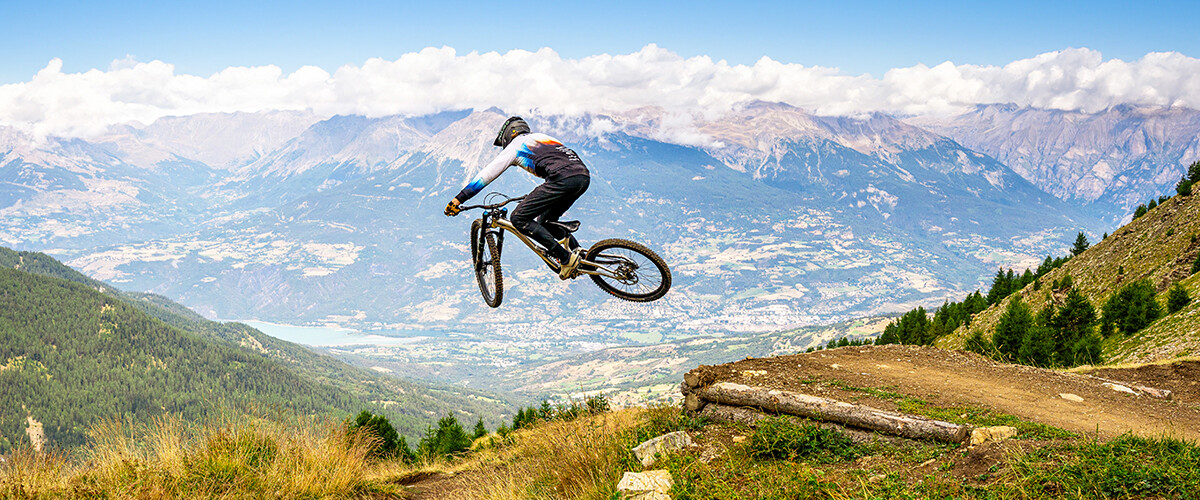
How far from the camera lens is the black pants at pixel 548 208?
1066 cm

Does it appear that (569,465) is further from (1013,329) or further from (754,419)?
(1013,329)

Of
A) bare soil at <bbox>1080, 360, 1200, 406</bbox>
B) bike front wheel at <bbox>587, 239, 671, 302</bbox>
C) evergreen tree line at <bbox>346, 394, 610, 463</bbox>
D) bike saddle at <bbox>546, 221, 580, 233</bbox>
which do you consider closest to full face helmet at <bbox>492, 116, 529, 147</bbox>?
bike saddle at <bbox>546, 221, 580, 233</bbox>

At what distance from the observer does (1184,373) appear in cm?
1458

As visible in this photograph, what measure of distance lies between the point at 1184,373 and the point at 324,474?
703 inches

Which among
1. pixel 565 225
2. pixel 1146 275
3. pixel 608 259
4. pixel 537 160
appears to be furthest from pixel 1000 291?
pixel 537 160

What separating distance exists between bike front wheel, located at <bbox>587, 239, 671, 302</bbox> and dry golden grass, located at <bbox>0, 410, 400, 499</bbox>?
215 inches

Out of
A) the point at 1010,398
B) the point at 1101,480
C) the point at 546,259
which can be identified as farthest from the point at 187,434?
the point at 1010,398

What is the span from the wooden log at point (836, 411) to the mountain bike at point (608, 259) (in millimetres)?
2112

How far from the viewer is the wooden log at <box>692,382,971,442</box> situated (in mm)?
7934

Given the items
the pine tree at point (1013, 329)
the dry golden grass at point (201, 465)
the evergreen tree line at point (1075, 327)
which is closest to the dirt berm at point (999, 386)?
the dry golden grass at point (201, 465)

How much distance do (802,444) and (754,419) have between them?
3.37 feet

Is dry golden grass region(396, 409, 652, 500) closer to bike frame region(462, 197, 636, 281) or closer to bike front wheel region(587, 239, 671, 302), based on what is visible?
bike front wheel region(587, 239, 671, 302)

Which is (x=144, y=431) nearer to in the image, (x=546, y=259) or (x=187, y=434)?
(x=187, y=434)

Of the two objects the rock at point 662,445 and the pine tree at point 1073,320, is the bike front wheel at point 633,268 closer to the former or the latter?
the rock at point 662,445
